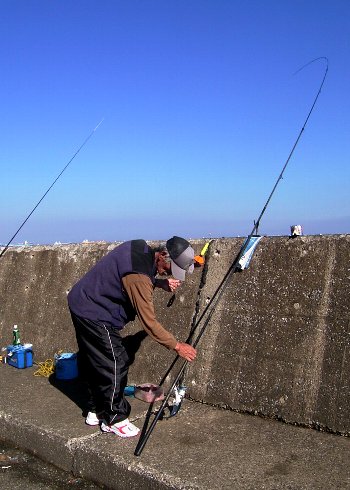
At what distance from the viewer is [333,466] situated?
3.34 m

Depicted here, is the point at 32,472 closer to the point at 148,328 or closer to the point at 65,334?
the point at 148,328

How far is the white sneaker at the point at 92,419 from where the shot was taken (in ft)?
14.0

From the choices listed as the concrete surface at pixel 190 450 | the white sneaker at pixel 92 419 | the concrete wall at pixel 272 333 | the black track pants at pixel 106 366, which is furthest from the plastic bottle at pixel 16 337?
the black track pants at pixel 106 366

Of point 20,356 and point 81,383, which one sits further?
point 20,356

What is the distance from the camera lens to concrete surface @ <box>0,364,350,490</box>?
3260 millimetres

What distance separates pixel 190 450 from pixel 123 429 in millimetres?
616

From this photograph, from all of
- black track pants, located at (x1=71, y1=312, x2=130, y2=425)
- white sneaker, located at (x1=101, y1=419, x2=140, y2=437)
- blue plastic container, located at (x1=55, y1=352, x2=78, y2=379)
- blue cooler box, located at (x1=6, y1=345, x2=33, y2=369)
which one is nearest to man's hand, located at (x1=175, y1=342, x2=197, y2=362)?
black track pants, located at (x1=71, y1=312, x2=130, y2=425)

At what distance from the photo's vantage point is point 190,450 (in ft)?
12.2

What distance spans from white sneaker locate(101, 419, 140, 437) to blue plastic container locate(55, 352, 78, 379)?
1625 millimetres

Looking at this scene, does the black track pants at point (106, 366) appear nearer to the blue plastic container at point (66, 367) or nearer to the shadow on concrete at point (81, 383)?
the shadow on concrete at point (81, 383)

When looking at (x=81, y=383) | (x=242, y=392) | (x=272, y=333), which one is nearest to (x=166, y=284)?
(x=272, y=333)

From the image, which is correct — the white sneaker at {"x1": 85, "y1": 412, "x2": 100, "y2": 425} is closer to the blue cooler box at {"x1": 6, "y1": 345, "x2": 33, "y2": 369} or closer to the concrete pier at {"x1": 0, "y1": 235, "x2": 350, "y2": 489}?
the concrete pier at {"x1": 0, "y1": 235, "x2": 350, "y2": 489}

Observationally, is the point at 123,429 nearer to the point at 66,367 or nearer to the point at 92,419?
the point at 92,419

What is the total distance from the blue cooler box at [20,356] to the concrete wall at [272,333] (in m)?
1.50
